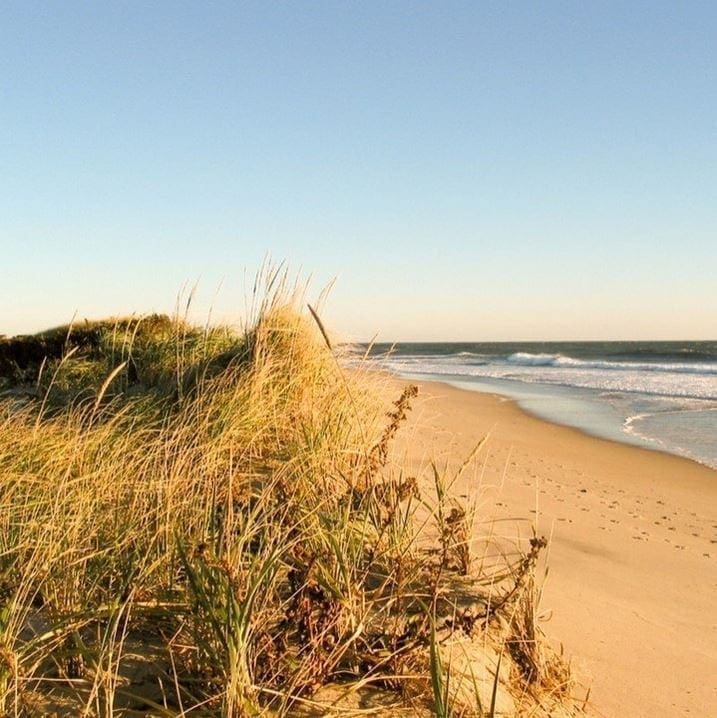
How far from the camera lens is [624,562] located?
17.6ft

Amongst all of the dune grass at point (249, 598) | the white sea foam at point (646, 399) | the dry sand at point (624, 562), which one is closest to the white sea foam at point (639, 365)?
the white sea foam at point (646, 399)

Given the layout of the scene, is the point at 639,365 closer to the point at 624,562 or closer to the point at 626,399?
the point at 626,399

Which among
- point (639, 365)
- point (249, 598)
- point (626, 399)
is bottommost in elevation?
point (626, 399)

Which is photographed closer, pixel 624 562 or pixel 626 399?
pixel 624 562

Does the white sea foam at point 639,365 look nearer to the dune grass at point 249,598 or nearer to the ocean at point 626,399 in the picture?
the ocean at point 626,399

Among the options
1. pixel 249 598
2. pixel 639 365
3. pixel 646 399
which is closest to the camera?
pixel 249 598

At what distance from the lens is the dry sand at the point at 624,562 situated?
3.44m

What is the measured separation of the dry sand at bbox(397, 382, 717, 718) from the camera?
11.3ft

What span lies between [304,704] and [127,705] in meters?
0.59

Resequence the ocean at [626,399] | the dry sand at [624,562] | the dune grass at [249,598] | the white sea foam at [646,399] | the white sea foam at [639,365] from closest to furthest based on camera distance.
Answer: the dune grass at [249,598] < the dry sand at [624,562] < the ocean at [626,399] < the white sea foam at [646,399] < the white sea foam at [639,365]

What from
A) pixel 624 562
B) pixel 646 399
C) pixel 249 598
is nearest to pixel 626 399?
pixel 646 399

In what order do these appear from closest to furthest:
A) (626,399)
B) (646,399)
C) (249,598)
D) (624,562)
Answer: (249,598), (624,562), (646,399), (626,399)

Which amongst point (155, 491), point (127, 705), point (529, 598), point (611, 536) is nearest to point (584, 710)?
point (529, 598)

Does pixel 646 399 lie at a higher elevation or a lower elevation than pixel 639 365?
lower
